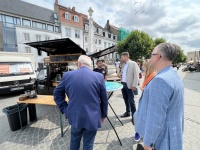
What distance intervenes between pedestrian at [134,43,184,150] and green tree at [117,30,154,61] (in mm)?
23890

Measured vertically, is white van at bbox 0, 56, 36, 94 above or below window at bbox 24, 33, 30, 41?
below

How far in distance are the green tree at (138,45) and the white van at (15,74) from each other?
1990 centimetres

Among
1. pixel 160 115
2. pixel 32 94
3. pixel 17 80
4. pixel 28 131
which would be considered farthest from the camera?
pixel 17 80

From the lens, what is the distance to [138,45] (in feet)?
78.4

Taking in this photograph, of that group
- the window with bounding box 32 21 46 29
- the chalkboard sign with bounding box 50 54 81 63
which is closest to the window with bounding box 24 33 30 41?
the window with bounding box 32 21 46 29

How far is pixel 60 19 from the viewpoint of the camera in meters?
25.5

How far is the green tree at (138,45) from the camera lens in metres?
24.1

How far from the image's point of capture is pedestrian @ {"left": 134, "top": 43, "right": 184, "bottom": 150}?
1226mm

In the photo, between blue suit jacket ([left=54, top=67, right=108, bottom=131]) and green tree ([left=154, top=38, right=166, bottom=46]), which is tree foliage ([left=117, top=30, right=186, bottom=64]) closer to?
green tree ([left=154, top=38, right=166, bottom=46])

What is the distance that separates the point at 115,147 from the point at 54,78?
4.15 metres

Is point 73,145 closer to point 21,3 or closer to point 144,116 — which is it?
point 144,116

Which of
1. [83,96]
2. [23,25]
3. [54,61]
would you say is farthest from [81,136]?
[23,25]

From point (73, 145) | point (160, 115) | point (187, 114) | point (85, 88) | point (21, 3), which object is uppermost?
point (21, 3)

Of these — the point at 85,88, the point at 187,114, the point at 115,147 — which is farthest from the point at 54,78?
the point at 187,114
